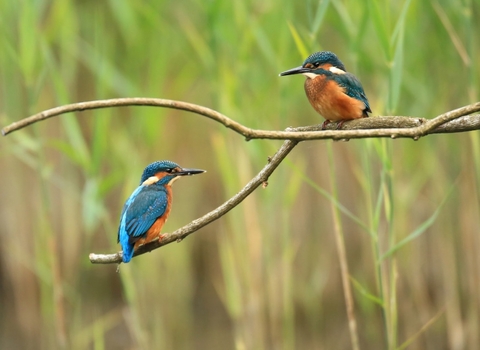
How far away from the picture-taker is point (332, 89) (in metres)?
2.16

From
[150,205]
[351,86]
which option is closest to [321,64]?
[351,86]

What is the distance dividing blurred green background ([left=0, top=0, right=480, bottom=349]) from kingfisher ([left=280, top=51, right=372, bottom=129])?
1.29ft

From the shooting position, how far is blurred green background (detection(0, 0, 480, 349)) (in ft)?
12.0

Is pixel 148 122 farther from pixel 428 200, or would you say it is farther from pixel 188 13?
pixel 428 200

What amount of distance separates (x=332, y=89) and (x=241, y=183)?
86.2 inches

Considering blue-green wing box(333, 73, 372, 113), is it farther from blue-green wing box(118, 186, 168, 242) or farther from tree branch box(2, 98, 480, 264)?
blue-green wing box(118, 186, 168, 242)

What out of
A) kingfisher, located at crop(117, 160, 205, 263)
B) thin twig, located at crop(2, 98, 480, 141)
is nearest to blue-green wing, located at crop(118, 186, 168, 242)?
kingfisher, located at crop(117, 160, 205, 263)

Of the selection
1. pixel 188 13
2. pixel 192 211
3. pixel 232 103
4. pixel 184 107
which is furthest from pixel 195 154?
pixel 184 107

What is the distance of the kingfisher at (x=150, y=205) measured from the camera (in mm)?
2199

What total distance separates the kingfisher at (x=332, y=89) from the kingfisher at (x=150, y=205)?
465 mm

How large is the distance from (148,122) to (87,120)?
2393 mm

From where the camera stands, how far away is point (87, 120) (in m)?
6.48

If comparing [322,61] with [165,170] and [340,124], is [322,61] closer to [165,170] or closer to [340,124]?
[340,124]

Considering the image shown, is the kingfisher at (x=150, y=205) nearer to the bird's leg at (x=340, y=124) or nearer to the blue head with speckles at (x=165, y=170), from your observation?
the blue head with speckles at (x=165, y=170)
